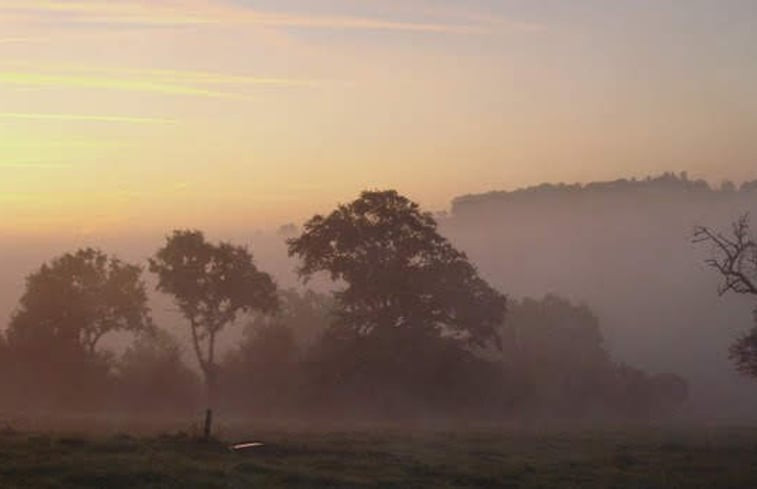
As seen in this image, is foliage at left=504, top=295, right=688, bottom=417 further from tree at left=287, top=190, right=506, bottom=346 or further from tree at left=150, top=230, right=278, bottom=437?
tree at left=150, top=230, right=278, bottom=437

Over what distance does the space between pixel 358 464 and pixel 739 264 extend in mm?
25247

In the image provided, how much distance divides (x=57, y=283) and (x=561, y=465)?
2020 inches

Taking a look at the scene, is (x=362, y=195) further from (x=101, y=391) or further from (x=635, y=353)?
(x=635, y=353)

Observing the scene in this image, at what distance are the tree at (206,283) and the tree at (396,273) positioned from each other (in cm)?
460

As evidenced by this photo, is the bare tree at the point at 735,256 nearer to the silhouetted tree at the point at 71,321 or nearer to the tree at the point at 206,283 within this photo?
the tree at the point at 206,283

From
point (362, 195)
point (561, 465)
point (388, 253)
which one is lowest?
point (561, 465)

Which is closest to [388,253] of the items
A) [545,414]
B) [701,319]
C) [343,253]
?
[343,253]

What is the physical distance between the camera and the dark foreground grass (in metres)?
22.1

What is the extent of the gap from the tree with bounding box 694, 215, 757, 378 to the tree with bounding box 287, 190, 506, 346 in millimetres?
22954

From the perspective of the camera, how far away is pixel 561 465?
3030cm

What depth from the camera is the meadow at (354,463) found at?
22.1m

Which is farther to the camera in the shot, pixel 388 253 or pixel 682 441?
pixel 388 253

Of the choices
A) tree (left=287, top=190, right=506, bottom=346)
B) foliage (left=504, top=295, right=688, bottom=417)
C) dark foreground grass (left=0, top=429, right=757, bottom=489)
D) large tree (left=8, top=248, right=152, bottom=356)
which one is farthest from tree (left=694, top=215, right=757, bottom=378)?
large tree (left=8, top=248, right=152, bottom=356)

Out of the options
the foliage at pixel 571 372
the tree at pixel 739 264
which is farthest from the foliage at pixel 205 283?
the tree at pixel 739 264
